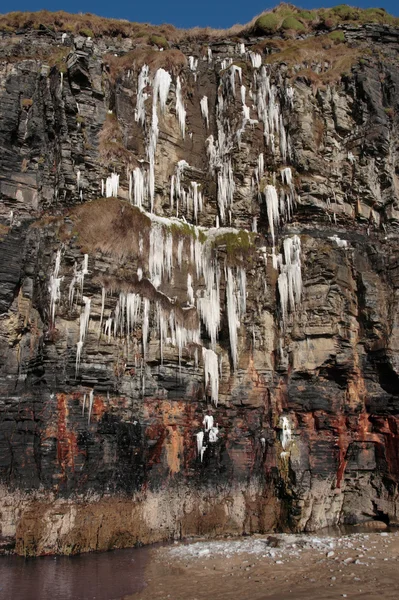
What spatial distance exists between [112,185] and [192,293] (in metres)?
5.48

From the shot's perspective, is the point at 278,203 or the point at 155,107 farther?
the point at 155,107

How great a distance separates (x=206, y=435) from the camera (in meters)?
19.2

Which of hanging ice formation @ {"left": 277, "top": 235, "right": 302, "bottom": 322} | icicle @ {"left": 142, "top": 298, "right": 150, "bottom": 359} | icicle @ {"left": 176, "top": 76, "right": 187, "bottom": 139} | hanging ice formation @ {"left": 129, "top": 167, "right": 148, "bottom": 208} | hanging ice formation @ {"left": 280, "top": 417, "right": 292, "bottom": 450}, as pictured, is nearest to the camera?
icicle @ {"left": 142, "top": 298, "right": 150, "bottom": 359}

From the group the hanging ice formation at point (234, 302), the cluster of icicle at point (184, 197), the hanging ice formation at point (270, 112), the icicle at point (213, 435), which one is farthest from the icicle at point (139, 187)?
the icicle at point (213, 435)

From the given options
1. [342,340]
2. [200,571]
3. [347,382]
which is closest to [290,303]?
[342,340]

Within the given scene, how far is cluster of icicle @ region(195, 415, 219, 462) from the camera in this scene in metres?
19.0

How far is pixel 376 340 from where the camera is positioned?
20812mm

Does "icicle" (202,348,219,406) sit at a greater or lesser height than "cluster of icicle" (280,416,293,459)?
greater

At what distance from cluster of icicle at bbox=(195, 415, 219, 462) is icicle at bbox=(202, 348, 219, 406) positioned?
0.74 metres

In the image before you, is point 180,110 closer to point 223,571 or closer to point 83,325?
point 83,325

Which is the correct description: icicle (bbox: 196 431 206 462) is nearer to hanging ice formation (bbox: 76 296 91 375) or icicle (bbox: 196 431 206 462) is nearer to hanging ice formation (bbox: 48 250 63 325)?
hanging ice formation (bbox: 76 296 91 375)

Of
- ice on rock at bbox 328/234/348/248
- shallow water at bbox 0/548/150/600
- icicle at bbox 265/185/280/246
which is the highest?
icicle at bbox 265/185/280/246

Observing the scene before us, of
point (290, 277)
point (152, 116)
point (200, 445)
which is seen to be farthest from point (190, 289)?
point (152, 116)

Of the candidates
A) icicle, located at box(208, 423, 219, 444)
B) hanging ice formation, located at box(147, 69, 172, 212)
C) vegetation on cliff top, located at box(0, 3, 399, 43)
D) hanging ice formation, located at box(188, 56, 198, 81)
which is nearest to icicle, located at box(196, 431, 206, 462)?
icicle, located at box(208, 423, 219, 444)
